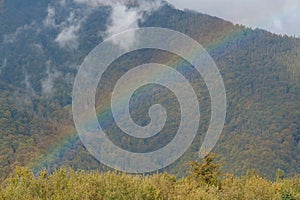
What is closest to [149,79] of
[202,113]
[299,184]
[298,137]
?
[202,113]

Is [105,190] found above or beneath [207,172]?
beneath

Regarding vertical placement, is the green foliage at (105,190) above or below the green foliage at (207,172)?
below

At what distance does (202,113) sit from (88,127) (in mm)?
57025

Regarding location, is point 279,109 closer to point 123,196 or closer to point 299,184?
point 299,184

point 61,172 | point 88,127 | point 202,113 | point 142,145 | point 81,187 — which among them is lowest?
point 81,187

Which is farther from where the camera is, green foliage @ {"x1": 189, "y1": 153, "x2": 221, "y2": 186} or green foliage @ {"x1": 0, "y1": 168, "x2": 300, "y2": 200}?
green foliage @ {"x1": 189, "y1": 153, "x2": 221, "y2": 186}

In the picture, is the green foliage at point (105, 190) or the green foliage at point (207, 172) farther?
the green foliage at point (207, 172)

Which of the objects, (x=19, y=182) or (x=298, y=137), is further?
(x=298, y=137)

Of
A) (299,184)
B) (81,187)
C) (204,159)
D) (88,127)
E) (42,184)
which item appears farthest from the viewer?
(88,127)

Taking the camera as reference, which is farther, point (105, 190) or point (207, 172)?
point (207, 172)

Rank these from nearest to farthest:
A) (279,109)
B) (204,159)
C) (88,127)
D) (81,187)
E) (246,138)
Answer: (81,187) < (204,159) < (88,127) < (246,138) < (279,109)

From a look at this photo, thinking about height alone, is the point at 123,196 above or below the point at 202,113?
below

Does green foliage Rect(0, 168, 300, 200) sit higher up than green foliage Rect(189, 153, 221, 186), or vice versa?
green foliage Rect(189, 153, 221, 186)

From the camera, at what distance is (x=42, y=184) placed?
31.0m
